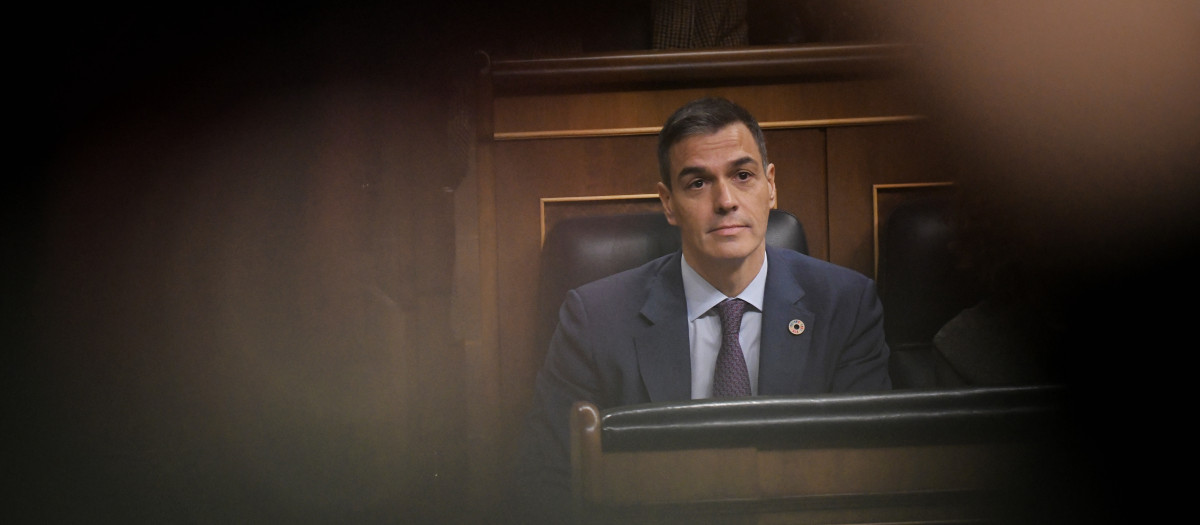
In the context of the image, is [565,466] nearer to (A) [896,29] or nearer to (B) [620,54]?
(B) [620,54]

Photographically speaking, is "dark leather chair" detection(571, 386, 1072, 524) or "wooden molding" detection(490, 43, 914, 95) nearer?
"dark leather chair" detection(571, 386, 1072, 524)

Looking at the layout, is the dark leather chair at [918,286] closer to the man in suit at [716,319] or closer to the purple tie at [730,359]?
the man in suit at [716,319]

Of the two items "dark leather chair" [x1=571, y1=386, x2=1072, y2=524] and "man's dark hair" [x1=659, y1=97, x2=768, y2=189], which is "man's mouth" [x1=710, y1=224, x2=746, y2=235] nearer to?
"man's dark hair" [x1=659, y1=97, x2=768, y2=189]

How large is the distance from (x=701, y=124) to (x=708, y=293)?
0.61 feet

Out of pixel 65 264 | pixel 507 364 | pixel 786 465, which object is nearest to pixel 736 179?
pixel 786 465

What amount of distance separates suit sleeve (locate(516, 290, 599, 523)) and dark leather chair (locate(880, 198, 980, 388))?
Result: 1.18ft

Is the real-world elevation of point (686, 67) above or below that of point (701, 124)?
above

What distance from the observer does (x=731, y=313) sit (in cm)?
78

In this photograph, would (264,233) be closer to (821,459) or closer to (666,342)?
(666,342)

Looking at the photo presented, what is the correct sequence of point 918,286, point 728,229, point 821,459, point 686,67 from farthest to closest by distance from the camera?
point 686,67
point 918,286
point 728,229
point 821,459

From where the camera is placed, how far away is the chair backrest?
3.04 feet

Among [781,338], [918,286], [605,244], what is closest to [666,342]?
[781,338]

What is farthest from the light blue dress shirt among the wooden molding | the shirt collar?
the wooden molding

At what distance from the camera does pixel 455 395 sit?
43.4 inches
